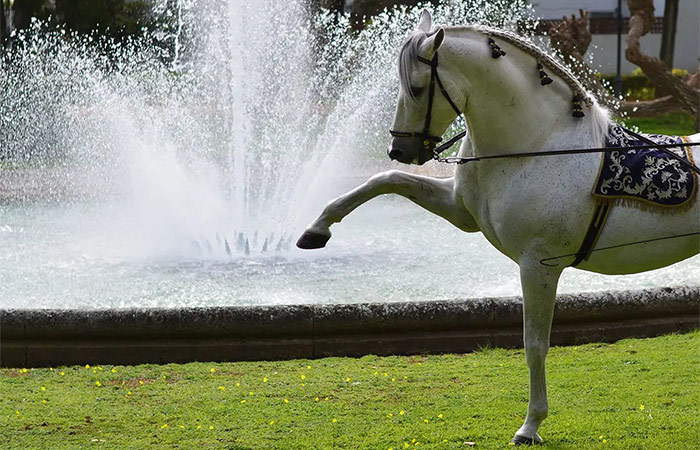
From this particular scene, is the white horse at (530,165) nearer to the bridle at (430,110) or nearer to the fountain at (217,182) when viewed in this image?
the bridle at (430,110)

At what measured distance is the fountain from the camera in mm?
9070

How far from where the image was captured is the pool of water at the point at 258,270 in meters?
8.58

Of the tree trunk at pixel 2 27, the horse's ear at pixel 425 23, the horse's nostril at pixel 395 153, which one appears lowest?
the horse's nostril at pixel 395 153

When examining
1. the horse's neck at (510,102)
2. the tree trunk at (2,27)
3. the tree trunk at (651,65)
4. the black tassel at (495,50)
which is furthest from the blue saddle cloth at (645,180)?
the tree trunk at (2,27)

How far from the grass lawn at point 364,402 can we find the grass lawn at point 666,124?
18.7 metres

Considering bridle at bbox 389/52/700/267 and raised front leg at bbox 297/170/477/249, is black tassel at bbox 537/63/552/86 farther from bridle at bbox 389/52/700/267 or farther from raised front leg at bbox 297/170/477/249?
raised front leg at bbox 297/170/477/249

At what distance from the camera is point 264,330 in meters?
6.54

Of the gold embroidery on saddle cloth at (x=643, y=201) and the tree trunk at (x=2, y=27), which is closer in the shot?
the gold embroidery on saddle cloth at (x=643, y=201)

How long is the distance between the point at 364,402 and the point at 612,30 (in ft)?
107

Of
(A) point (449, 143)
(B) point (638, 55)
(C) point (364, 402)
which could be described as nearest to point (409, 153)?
(A) point (449, 143)

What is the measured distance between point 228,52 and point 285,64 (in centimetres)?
224

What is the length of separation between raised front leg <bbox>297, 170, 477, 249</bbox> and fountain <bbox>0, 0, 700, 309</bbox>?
3414 mm

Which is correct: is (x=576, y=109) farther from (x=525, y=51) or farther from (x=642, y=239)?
(x=642, y=239)

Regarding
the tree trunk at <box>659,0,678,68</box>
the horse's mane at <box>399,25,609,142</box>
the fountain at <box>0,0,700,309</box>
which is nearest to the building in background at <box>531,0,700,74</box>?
the tree trunk at <box>659,0,678,68</box>
